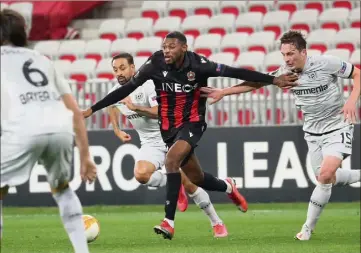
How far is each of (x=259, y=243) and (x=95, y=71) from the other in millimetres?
12190

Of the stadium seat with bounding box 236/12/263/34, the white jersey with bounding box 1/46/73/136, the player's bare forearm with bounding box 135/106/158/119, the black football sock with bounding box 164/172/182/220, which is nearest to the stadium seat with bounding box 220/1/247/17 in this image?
the stadium seat with bounding box 236/12/263/34

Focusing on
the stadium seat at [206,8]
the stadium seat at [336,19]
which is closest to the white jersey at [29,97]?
the stadium seat at [336,19]

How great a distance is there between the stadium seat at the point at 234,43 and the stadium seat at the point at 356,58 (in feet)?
8.63

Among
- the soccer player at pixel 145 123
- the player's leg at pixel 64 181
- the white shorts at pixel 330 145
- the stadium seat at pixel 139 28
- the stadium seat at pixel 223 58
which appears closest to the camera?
the player's leg at pixel 64 181

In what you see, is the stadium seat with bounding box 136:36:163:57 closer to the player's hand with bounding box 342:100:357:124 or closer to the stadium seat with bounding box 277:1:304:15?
the stadium seat with bounding box 277:1:304:15

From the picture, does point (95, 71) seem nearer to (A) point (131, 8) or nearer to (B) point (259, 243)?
(A) point (131, 8)

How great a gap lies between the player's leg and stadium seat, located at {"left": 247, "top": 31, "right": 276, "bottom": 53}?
47.5ft

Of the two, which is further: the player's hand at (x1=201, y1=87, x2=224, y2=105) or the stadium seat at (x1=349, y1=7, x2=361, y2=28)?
the stadium seat at (x1=349, y1=7, x2=361, y2=28)

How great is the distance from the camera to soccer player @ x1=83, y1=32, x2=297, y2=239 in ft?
34.1

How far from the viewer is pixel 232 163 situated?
55.3 feet

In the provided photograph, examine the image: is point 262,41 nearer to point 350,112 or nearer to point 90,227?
point 350,112

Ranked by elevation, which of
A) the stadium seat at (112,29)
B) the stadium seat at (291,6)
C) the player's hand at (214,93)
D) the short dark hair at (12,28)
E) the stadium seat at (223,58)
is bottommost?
the stadium seat at (223,58)

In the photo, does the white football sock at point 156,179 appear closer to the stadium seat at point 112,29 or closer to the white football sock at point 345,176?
the white football sock at point 345,176

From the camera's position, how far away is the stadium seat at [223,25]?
22.6 meters
